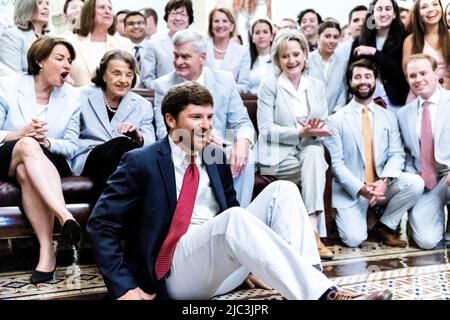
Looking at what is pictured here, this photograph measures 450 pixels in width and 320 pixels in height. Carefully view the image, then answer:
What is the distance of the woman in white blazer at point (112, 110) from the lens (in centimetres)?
323

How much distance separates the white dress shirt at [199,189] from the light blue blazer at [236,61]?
193 cm

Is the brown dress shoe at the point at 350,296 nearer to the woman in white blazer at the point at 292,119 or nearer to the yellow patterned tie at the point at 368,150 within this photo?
the woman in white blazer at the point at 292,119

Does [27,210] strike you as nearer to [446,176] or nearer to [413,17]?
[446,176]

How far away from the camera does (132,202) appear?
84.7 inches

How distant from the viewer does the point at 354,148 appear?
3.64 m

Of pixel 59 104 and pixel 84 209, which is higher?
pixel 59 104

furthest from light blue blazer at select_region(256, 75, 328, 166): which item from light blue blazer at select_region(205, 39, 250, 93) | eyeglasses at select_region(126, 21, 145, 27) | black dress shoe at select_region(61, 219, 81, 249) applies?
eyeglasses at select_region(126, 21, 145, 27)

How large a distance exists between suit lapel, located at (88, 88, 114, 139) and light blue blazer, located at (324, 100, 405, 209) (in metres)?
1.24

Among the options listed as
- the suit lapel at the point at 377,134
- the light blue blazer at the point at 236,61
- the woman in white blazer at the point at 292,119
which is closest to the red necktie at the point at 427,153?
the suit lapel at the point at 377,134

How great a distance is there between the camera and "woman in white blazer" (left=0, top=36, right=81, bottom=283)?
110 inches

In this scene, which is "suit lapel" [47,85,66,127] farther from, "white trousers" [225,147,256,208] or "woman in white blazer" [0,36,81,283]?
"white trousers" [225,147,256,208]

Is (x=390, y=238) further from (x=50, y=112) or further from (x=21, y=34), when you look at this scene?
(x=21, y=34)
